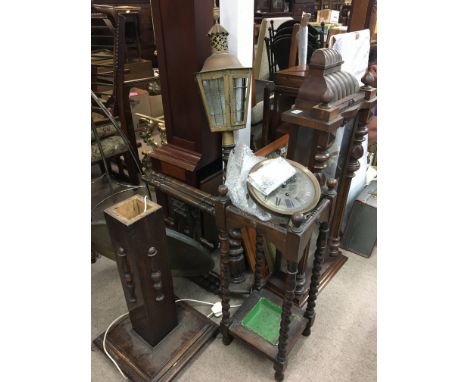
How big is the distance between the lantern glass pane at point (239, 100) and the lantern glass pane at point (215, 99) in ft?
0.14

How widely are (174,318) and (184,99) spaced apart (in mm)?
938

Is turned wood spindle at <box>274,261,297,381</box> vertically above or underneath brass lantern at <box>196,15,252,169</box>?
underneath

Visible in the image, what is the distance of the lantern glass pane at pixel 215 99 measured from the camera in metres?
1.22

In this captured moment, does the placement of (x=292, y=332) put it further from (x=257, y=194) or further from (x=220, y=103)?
(x=220, y=103)

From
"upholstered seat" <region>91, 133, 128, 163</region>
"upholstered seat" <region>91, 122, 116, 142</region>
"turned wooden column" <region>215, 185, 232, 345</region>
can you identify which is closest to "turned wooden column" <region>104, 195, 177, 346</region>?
"turned wooden column" <region>215, 185, 232, 345</region>

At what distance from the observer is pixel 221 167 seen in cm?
168

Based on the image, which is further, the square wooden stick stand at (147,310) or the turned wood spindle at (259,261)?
the turned wood spindle at (259,261)

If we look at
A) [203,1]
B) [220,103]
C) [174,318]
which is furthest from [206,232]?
[203,1]

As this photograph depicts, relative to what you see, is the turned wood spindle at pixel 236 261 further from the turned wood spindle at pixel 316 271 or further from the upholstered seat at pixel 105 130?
the upholstered seat at pixel 105 130

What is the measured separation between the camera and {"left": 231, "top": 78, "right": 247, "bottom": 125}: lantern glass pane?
1237mm

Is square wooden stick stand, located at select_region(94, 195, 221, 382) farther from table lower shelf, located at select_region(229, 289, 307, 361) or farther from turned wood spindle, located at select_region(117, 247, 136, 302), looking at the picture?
table lower shelf, located at select_region(229, 289, 307, 361)

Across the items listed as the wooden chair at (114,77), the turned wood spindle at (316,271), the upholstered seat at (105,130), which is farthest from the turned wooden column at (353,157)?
the upholstered seat at (105,130)

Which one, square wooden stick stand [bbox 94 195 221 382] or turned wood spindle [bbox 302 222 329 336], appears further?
turned wood spindle [bbox 302 222 329 336]

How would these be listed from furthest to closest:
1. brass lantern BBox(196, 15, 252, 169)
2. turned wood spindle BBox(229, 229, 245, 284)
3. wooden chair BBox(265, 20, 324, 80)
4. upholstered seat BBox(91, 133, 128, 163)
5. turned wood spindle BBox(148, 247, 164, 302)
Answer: upholstered seat BBox(91, 133, 128, 163)
wooden chair BBox(265, 20, 324, 80)
turned wood spindle BBox(229, 229, 245, 284)
brass lantern BBox(196, 15, 252, 169)
turned wood spindle BBox(148, 247, 164, 302)
